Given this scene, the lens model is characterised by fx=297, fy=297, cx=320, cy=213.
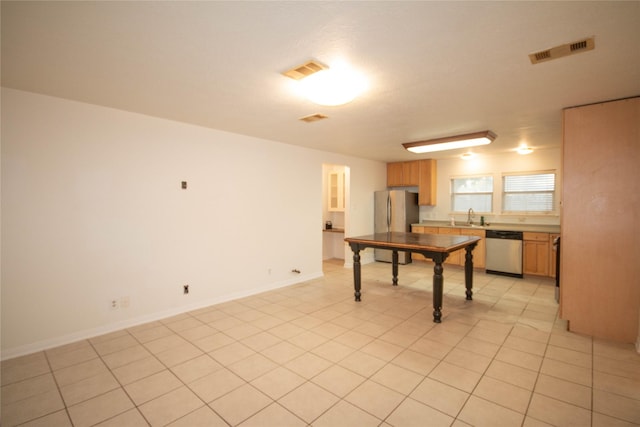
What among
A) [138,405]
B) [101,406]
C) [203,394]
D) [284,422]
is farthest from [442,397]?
[101,406]

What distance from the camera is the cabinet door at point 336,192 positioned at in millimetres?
7406

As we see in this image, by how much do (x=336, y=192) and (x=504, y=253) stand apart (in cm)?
385

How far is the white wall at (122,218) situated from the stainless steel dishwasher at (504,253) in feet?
13.2

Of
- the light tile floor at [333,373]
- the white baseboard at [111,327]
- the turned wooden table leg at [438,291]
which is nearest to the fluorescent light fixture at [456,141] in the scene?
the turned wooden table leg at [438,291]

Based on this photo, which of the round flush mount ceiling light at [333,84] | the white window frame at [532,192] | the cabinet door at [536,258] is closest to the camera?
the round flush mount ceiling light at [333,84]

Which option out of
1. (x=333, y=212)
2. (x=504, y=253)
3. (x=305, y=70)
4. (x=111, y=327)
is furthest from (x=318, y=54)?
(x=333, y=212)

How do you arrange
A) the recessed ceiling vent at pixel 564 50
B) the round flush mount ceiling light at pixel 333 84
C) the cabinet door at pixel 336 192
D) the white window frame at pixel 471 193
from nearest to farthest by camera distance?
the recessed ceiling vent at pixel 564 50 → the round flush mount ceiling light at pixel 333 84 → the white window frame at pixel 471 193 → the cabinet door at pixel 336 192

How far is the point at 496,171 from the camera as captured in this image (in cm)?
629

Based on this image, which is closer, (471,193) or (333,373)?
(333,373)

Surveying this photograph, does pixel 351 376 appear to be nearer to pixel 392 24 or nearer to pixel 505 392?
pixel 505 392

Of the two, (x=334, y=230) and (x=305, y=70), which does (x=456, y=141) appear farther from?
(x=334, y=230)

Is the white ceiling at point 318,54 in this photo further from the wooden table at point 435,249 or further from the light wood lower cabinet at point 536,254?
the light wood lower cabinet at point 536,254

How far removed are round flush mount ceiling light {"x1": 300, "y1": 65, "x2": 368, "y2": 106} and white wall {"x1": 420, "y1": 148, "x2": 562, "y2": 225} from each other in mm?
→ 4959

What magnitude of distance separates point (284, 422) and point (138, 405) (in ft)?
3.50
